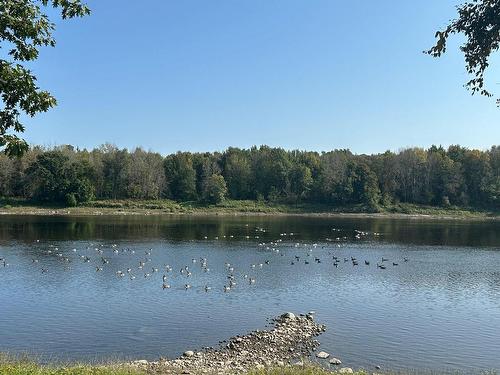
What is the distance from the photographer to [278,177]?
173m

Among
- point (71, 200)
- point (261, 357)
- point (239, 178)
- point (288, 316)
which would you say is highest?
point (239, 178)

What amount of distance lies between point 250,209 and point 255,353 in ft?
439

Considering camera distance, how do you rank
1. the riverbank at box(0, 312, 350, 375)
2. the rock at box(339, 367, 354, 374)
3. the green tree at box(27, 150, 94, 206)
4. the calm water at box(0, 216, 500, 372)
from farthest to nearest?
the green tree at box(27, 150, 94, 206) < the calm water at box(0, 216, 500, 372) < the rock at box(339, 367, 354, 374) < the riverbank at box(0, 312, 350, 375)

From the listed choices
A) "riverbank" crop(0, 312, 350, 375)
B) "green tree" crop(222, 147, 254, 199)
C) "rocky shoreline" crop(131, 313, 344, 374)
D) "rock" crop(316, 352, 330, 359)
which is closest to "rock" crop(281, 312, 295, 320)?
"riverbank" crop(0, 312, 350, 375)

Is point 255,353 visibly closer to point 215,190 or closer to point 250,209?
point 250,209

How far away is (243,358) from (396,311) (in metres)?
15.6

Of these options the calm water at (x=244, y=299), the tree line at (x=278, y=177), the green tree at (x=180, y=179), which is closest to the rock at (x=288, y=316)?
the calm water at (x=244, y=299)

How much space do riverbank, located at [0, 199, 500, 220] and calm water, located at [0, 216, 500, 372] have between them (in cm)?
6924

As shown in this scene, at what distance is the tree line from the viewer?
15300cm

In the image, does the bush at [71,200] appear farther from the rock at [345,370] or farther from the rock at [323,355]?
the rock at [345,370]

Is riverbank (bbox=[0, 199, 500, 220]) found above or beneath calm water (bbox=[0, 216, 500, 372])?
above


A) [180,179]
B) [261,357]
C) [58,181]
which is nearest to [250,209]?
[180,179]

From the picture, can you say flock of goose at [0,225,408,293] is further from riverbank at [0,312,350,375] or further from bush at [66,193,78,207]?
bush at [66,193,78,207]

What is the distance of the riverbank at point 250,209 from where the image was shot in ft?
475
